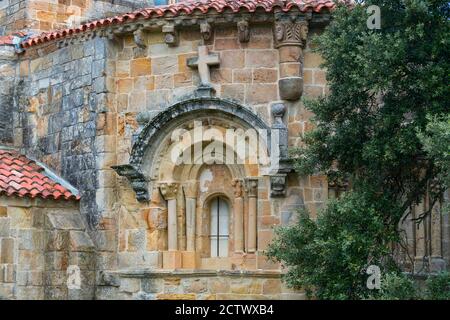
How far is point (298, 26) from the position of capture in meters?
15.1

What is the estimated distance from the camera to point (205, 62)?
609 inches

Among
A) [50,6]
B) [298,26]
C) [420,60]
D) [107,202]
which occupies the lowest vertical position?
[107,202]

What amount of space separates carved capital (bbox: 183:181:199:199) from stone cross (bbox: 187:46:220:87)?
1.54 metres

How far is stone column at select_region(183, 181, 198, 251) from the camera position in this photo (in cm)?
1565

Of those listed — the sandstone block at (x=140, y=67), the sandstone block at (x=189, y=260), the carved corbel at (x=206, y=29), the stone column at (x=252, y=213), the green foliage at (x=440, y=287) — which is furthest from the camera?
the sandstone block at (x=140, y=67)

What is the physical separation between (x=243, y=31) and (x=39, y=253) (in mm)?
4748

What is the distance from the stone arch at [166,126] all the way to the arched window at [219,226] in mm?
1066

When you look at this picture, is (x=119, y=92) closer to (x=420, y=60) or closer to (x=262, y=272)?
(x=262, y=272)

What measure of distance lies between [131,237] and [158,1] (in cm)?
646

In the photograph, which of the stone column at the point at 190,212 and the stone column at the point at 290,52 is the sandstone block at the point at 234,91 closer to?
the stone column at the point at 290,52

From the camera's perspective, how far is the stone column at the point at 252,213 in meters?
15.2

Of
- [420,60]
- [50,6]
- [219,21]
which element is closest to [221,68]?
[219,21]

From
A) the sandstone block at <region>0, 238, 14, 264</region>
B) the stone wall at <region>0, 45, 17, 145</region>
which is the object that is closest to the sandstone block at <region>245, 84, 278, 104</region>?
the sandstone block at <region>0, 238, 14, 264</region>

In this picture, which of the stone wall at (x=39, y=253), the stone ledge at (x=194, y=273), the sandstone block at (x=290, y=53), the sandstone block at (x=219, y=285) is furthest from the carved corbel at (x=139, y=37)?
the sandstone block at (x=219, y=285)
